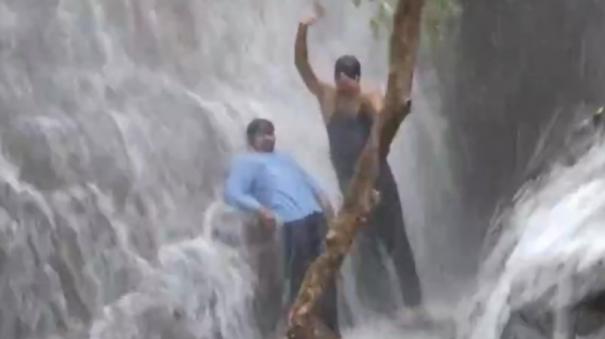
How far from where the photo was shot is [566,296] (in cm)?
183

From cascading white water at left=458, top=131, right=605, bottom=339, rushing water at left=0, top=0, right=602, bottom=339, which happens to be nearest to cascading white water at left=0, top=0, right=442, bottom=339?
rushing water at left=0, top=0, right=602, bottom=339

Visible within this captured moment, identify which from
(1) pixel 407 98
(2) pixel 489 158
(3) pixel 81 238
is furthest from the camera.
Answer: (2) pixel 489 158

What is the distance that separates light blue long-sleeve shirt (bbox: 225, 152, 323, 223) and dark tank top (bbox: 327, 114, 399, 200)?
0.05 meters

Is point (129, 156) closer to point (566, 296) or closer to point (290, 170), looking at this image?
point (290, 170)

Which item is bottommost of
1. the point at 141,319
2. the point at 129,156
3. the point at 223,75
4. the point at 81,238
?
the point at 141,319

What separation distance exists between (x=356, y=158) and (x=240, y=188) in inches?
7.4

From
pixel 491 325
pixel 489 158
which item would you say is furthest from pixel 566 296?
pixel 489 158

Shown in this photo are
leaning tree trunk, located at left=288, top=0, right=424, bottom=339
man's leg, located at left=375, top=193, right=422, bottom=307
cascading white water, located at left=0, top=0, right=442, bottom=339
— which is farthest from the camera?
man's leg, located at left=375, top=193, right=422, bottom=307

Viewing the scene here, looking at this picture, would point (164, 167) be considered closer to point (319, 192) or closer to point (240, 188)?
point (240, 188)

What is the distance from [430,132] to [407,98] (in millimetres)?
324

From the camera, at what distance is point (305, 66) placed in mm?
2020

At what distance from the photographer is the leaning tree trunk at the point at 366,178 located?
5.76 ft

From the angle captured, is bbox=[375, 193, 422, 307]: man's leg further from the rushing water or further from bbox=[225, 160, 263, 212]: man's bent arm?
bbox=[225, 160, 263, 212]: man's bent arm

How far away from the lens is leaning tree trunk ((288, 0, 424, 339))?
5.76 ft
